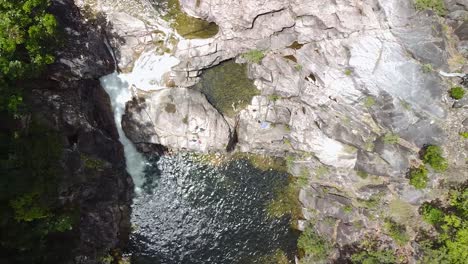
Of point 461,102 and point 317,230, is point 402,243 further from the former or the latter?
point 461,102

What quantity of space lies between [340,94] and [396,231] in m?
10.8

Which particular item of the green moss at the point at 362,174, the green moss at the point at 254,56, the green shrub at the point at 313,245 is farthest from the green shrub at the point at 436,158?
the green moss at the point at 254,56

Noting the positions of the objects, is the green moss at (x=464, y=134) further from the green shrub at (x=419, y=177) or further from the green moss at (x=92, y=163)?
the green moss at (x=92, y=163)

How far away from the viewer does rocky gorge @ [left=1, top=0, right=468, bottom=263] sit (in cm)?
2219

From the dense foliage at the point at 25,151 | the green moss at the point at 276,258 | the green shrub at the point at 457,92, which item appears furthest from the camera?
the green moss at the point at 276,258

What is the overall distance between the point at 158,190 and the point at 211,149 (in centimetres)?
530

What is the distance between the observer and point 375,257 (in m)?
25.5

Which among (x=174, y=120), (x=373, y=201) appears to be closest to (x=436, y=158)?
(x=373, y=201)

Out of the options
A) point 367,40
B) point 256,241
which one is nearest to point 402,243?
point 256,241

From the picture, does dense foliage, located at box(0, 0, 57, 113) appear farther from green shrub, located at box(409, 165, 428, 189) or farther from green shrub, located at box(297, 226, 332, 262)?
green shrub, located at box(409, 165, 428, 189)

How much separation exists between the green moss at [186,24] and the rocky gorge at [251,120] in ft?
0.34

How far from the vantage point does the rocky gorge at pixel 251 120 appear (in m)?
22.2

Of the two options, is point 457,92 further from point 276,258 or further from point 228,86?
point 276,258

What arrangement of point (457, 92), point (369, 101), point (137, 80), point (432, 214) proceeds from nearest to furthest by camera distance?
point (457, 92) < point (432, 214) < point (369, 101) < point (137, 80)
